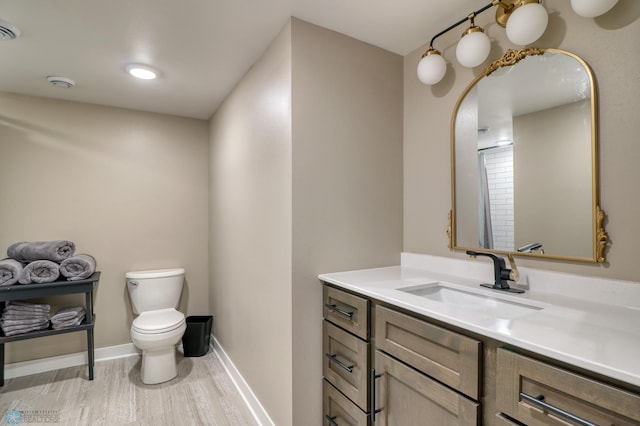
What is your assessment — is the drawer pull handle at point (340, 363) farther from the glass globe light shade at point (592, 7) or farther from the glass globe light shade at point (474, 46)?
the glass globe light shade at point (592, 7)

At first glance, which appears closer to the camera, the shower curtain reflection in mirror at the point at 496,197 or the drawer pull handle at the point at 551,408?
the drawer pull handle at the point at 551,408

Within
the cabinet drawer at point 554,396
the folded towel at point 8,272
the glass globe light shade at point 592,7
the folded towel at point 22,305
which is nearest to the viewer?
the cabinet drawer at point 554,396

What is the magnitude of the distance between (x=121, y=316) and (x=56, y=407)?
2.81 ft

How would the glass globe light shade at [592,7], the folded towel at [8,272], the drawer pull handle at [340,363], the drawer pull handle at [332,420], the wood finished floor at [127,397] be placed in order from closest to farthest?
1. the glass globe light shade at [592,7]
2. the drawer pull handle at [340,363]
3. the drawer pull handle at [332,420]
4. the wood finished floor at [127,397]
5. the folded towel at [8,272]

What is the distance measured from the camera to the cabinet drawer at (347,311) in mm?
1381

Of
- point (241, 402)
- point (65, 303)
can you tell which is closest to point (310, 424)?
point (241, 402)

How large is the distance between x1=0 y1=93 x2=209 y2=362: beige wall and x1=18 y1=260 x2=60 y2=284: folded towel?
0.45 m

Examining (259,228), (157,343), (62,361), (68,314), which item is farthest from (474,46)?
(62,361)

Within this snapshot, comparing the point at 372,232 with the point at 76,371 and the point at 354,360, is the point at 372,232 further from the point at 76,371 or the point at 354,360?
the point at 76,371

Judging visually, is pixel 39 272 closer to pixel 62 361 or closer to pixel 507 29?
pixel 62 361

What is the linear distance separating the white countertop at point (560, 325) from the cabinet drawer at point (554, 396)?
5 centimetres

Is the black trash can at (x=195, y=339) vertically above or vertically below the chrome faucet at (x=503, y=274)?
below

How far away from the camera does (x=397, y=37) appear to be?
179 cm

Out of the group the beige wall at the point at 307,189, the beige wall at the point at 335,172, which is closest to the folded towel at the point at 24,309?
the beige wall at the point at 307,189
